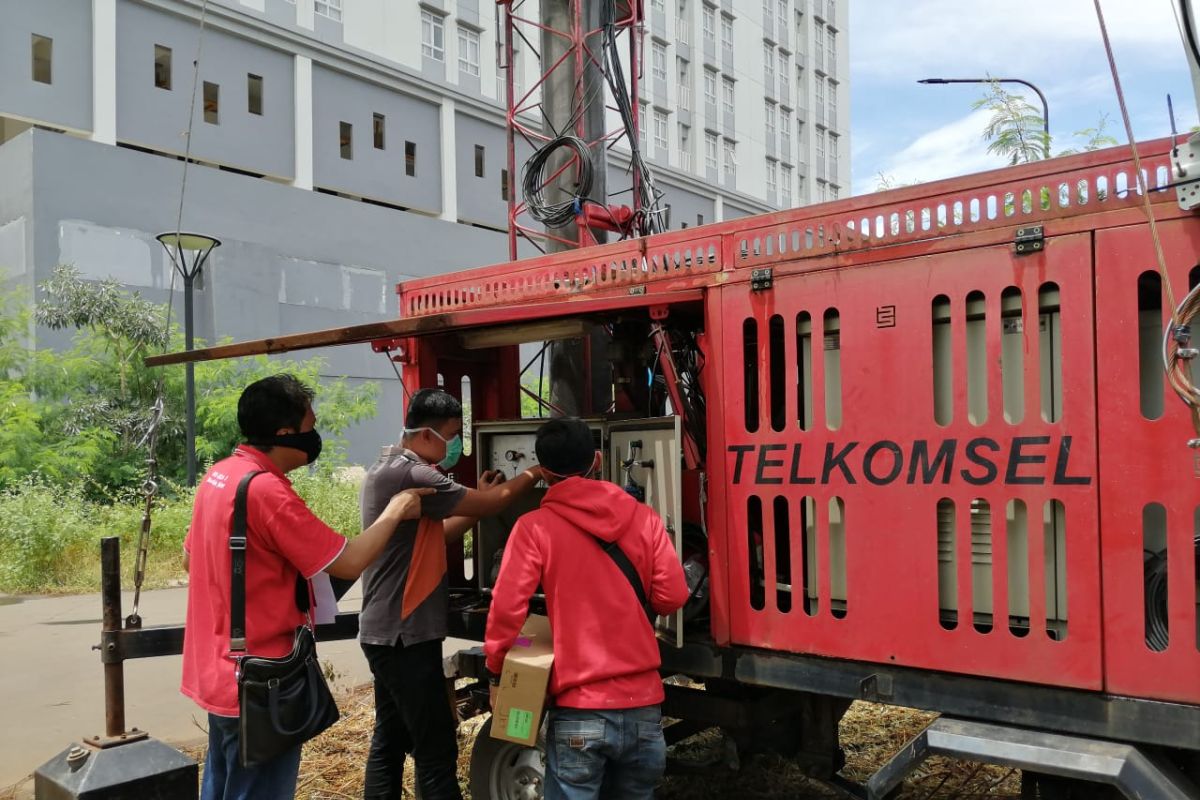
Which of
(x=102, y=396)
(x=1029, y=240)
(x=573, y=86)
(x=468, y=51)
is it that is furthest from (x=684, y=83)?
(x=1029, y=240)

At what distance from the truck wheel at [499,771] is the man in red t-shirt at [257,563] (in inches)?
39.7

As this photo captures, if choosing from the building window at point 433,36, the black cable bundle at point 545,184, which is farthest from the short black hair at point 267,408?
the building window at point 433,36

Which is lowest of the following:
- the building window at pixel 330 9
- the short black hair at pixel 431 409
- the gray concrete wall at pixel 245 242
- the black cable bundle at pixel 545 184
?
the short black hair at pixel 431 409

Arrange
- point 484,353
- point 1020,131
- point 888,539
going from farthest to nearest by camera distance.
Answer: point 1020,131, point 484,353, point 888,539

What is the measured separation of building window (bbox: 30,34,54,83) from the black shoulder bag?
871 inches

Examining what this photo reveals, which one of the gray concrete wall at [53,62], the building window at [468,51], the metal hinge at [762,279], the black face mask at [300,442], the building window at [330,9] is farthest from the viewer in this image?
the building window at [468,51]

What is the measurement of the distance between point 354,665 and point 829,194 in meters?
39.7

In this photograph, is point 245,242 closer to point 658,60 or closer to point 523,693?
point 658,60

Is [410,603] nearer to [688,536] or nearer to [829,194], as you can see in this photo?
[688,536]

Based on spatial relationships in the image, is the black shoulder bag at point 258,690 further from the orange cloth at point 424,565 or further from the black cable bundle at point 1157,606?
the black cable bundle at point 1157,606

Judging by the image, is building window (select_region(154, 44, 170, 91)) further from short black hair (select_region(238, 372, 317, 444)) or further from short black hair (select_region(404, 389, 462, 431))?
short black hair (select_region(238, 372, 317, 444))

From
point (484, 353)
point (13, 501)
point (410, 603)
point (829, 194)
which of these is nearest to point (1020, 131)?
point (484, 353)

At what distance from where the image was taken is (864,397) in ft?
10.3

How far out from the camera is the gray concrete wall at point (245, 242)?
20.3 meters
